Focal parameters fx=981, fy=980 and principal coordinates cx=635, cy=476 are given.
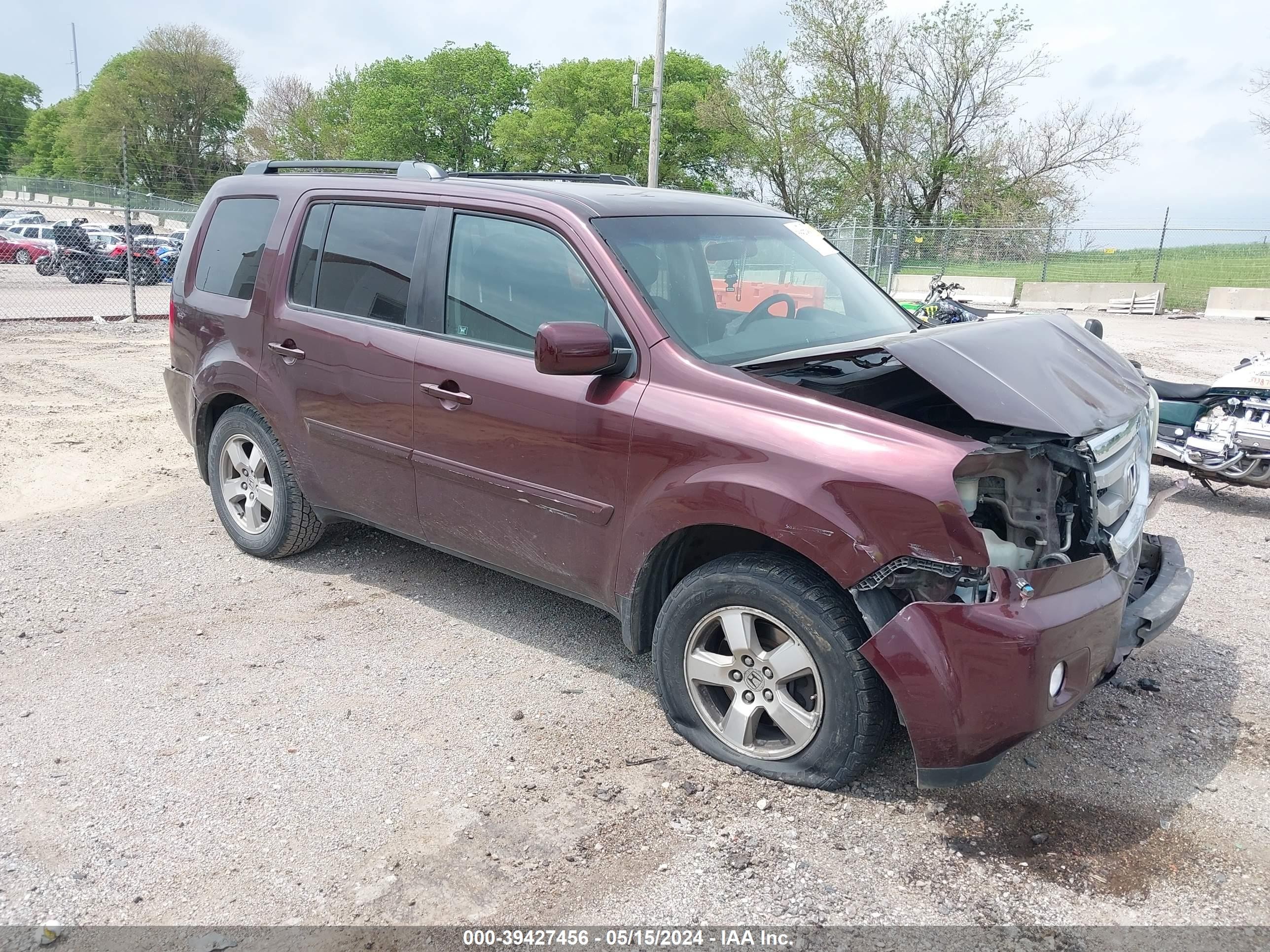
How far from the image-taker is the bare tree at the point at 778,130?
1705 inches

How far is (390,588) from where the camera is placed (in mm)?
4957

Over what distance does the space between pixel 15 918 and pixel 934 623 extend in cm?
261

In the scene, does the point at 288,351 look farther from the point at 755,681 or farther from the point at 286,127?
the point at 286,127

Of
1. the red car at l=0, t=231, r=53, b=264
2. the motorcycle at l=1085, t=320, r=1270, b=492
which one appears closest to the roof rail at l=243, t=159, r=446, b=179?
the motorcycle at l=1085, t=320, r=1270, b=492

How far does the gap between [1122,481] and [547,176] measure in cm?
299

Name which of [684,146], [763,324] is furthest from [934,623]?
[684,146]

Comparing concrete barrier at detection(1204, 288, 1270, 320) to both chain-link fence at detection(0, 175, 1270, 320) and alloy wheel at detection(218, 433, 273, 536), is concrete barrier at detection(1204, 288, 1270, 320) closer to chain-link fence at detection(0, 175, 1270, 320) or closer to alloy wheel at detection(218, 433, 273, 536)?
chain-link fence at detection(0, 175, 1270, 320)

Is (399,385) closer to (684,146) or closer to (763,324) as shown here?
(763,324)

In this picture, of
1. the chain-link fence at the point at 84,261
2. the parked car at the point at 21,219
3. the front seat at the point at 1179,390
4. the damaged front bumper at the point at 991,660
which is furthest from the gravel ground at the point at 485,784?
the parked car at the point at 21,219

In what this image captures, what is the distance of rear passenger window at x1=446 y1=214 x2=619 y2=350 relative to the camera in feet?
12.2

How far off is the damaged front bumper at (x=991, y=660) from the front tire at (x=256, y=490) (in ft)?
10.5

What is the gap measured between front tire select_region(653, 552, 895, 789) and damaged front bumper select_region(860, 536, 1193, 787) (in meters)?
0.15

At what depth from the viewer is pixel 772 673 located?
126 inches

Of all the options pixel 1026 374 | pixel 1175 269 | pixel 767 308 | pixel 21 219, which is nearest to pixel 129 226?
pixel 767 308
